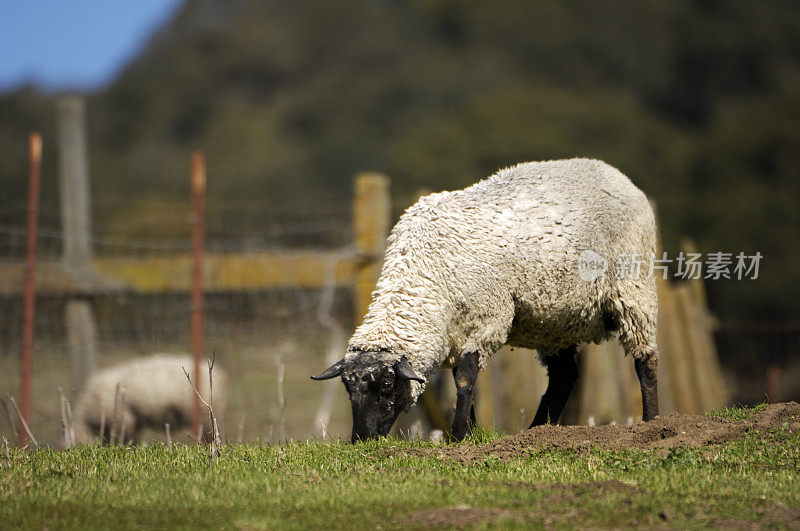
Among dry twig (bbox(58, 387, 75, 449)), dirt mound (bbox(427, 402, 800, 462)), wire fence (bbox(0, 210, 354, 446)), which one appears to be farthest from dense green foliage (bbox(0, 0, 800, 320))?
dirt mound (bbox(427, 402, 800, 462))

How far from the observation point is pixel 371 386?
655cm

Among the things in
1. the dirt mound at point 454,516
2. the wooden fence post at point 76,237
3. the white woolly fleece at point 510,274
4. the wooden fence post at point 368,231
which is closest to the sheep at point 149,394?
the wooden fence post at point 76,237

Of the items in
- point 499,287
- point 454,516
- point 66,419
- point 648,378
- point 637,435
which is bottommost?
point 454,516

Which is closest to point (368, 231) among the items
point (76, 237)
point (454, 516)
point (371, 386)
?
point (76, 237)

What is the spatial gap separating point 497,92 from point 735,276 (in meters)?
20.2

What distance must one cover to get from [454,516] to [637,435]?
200 centimetres

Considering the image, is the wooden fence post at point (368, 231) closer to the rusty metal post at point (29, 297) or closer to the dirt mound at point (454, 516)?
the rusty metal post at point (29, 297)

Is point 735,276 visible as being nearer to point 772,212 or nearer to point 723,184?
point 772,212

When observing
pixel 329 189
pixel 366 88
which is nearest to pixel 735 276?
pixel 329 189

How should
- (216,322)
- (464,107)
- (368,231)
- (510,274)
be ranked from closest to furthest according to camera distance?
(510,274) → (216,322) → (368,231) → (464,107)

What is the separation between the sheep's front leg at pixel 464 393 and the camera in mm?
6734

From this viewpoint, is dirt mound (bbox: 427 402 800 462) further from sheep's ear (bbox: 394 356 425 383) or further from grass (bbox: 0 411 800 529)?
sheep's ear (bbox: 394 356 425 383)

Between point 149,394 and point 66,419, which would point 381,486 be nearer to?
point 66,419

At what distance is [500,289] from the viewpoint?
22.5ft
